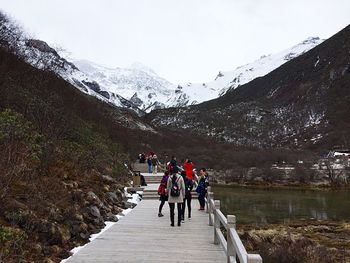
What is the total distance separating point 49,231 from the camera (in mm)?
8047

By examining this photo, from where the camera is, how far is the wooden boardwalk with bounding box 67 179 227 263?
769 cm

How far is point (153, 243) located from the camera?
902 cm

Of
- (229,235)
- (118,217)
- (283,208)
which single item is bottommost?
(283,208)

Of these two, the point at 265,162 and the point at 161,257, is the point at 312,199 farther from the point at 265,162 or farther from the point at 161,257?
the point at 161,257

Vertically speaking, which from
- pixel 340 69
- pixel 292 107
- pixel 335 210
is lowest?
pixel 335 210

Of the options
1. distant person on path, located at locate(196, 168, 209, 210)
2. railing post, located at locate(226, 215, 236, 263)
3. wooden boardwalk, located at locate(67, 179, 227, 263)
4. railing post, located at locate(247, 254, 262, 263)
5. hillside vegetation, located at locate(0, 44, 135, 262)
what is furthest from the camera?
distant person on path, located at locate(196, 168, 209, 210)

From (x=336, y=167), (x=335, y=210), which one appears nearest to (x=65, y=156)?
(x=335, y=210)

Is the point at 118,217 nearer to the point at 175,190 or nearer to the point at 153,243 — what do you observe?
the point at 175,190

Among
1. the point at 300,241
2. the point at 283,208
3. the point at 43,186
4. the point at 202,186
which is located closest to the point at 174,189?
the point at 43,186

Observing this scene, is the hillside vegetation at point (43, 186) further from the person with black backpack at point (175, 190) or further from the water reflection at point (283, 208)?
the water reflection at point (283, 208)

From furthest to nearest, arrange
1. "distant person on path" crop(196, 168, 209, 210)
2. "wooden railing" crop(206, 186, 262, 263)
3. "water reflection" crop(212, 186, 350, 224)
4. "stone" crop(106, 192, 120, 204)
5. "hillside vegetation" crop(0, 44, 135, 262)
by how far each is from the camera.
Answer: "water reflection" crop(212, 186, 350, 224)
"distant person on path" crop(196, 168, 209, 210)
"stone" crop(106, 192, 120, 204)
"hillside vegetation" crop(0, 44, 135, 262)
"wooden railing" crop(206, 186, 262, 263)

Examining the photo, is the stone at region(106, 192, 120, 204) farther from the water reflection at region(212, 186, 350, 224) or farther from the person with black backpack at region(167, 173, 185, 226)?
the water reflection at region(212, 186, 350, 224)

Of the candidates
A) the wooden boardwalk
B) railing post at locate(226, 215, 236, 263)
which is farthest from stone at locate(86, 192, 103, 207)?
railing post at locate(226, 215, 236, 263)

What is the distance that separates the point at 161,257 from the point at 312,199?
1285 inches
